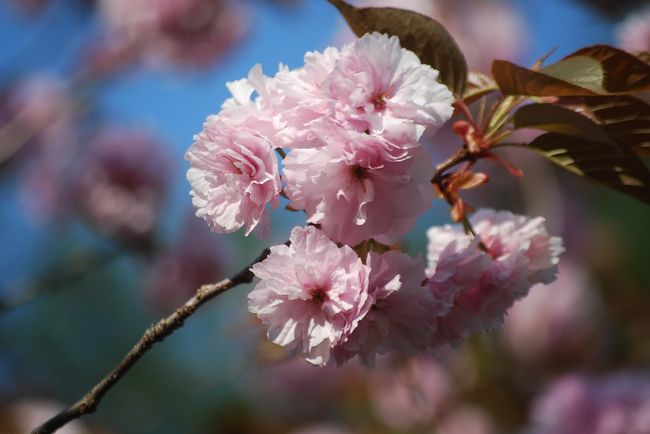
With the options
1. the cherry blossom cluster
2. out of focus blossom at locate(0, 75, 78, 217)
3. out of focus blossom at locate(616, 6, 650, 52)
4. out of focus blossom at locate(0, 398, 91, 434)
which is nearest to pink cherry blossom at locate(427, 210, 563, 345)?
the cherry blossom cluster

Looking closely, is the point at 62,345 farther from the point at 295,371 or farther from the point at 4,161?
the point at 4,161

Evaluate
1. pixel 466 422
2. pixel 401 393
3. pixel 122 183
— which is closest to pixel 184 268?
pixel 122 183

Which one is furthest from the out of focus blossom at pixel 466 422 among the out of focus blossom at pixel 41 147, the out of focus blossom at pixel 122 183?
the out of focus blossom at pixel 41 147

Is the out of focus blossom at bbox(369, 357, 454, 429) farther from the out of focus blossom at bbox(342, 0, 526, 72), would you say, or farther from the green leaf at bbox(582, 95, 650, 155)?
the green leaf at bbox(582, 95, 650, 155)

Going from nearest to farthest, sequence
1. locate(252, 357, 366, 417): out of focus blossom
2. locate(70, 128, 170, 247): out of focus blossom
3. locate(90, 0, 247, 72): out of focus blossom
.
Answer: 1. locate(70, 128, 170, 247): out of focus blossom
2. locate(90, 0, 247, 72): out of focus blossom
3. locate(252, 357, 366, 417): out of focus blossom

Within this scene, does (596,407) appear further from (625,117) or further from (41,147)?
(41,147)

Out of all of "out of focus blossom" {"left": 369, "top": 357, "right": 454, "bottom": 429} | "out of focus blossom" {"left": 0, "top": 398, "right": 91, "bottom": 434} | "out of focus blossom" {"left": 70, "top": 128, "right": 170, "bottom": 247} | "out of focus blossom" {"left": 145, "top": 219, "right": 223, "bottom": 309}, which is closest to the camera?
"out of focus blossom" {"left": 0, "top": 398, "right": 91, "bottom": 434}

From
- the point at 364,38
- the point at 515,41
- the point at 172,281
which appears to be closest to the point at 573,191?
the point at 515,41
